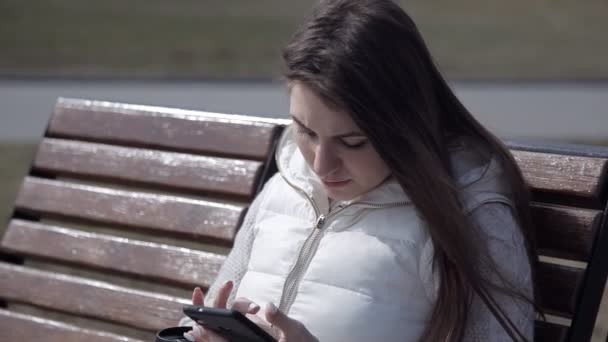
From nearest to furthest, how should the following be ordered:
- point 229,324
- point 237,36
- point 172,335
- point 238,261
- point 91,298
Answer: point 229,324
point 172,335
point 238,261
point 91,298
point 237,36

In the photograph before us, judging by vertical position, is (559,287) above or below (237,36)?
above

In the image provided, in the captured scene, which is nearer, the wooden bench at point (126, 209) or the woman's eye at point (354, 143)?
the woman's eye at point (354, 143)

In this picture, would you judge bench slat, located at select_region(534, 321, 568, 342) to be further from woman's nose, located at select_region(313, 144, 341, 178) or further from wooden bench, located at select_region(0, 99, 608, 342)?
wooden bench, located at select_region(0, 99, 608, 342)

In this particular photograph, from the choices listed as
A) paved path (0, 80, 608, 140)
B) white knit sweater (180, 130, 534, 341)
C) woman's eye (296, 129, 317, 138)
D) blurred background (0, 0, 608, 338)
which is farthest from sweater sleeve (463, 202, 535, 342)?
paved path (0, 80, 608, 140)

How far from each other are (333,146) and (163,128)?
112 cm

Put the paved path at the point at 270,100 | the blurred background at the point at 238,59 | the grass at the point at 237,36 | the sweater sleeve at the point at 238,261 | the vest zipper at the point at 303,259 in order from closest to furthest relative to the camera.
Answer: the vest zipper at the point at 303,259
the sweater sleeve at the point at 238,261
the paved path at the point at 270,100
the blurred background at the point at 238,59
the grass at the point at 237,36

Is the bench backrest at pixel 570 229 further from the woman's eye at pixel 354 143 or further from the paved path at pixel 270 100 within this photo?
the paved path at pixel 270 100

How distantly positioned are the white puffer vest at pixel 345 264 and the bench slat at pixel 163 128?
53 cm

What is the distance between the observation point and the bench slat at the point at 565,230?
7.77ft

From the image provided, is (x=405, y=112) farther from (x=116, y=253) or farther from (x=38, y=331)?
(x=38, y=331)

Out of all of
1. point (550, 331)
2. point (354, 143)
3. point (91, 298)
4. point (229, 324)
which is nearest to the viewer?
point (229, 324)

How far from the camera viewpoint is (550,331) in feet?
7.80

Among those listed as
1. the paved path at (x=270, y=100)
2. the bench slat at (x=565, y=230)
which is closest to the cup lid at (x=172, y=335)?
the bench slat at (x=565, y=230)

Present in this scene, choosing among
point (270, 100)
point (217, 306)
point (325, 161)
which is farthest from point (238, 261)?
point (270, 100)
